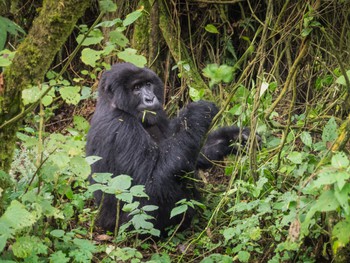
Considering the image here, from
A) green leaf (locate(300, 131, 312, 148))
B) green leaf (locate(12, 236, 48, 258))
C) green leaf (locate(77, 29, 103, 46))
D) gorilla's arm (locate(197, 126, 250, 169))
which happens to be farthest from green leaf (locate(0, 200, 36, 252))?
gorilla's arm (locate(197, 126, 250, 169))

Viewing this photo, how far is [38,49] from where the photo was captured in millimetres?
3232

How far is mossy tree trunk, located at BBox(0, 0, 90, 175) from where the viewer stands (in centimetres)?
321

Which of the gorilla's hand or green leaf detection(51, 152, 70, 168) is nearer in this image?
green leaf detection(51, 152, 70, 168)

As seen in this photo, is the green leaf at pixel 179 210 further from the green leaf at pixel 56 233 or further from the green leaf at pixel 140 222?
the green leaf at pixel 56 233

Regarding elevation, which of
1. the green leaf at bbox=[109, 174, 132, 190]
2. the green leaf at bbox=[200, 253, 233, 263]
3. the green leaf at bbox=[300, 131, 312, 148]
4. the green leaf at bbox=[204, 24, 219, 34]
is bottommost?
the green leaf at bbox=[200, 253, 233, 263]

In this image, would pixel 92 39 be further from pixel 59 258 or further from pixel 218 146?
pixel 218 146

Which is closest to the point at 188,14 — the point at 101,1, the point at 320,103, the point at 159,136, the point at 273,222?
the point at 159,136

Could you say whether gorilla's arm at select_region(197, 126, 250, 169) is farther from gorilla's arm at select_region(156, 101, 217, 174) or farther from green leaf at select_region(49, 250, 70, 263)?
green leaf at select_region(49, 250, 70, 263)

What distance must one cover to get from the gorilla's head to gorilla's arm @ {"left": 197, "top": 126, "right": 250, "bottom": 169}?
58cm

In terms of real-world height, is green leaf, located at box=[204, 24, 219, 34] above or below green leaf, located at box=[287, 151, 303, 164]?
above

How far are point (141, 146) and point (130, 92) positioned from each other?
549mm

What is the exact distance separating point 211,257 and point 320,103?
1676 mm

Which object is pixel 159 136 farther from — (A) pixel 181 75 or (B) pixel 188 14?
(B) pixel 188 14

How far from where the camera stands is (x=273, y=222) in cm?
420
